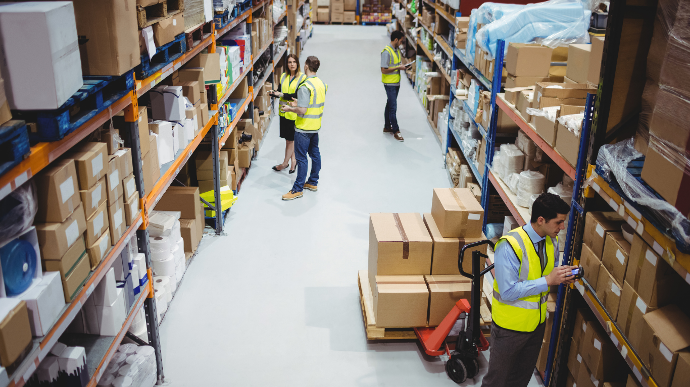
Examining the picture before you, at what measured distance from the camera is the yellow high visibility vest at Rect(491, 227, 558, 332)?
10.8ft

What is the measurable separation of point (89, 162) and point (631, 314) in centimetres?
290

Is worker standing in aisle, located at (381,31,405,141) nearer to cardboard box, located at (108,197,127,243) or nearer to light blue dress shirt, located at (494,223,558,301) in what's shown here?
light blue dress shirt, located at (494,223,558,301)

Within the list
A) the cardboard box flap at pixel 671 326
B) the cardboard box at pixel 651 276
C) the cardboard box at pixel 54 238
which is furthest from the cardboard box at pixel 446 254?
the cardboard box at pixel 54 238

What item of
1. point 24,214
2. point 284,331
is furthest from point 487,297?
point 24,214

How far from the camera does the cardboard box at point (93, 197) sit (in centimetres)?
275

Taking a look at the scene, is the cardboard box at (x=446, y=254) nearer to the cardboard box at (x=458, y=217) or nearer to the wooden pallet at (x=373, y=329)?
the cardboard box at (x=458, y=217)

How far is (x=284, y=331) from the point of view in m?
4.66

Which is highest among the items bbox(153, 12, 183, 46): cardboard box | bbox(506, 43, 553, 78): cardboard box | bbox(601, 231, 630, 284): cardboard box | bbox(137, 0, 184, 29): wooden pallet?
bbox(137, 0, 184, 29): wooden pallet

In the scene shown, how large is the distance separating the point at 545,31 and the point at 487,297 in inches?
112

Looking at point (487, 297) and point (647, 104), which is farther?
point (487, 297)

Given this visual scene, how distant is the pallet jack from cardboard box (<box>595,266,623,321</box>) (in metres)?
0.85

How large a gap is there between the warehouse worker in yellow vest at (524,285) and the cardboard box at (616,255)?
9.3 inches

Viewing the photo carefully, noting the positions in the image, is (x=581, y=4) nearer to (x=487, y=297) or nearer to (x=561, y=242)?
(x=561, y=242)

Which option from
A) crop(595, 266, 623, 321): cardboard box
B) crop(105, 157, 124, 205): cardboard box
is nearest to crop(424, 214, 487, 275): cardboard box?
crop(595, 266, 623, 321): cardboard box
